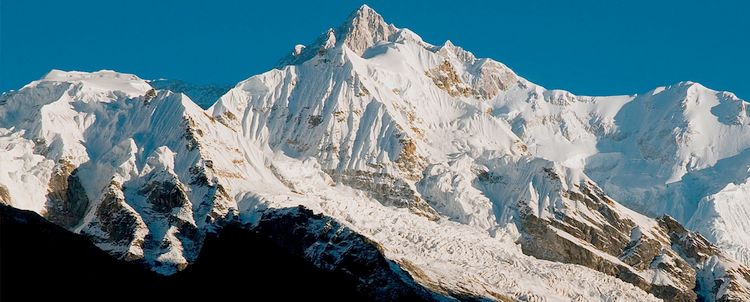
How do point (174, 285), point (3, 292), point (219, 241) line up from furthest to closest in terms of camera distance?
point (219, 241) → point (174, 285) → point (3, 292)

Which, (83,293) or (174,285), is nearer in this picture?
(83,293)

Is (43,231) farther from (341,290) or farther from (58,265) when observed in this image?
(341,290)

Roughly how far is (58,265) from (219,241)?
1012 inches

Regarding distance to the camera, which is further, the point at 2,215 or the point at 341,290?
the point at 341,290

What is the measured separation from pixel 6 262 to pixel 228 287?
24.8m

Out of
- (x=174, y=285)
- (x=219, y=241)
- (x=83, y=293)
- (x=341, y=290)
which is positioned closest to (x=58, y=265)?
(x=83, y=293)

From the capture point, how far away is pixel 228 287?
142 m

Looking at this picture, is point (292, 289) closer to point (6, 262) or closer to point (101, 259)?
point (101, 259)

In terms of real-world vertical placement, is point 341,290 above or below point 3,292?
above

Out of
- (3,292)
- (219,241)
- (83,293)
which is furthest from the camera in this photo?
(219,241)

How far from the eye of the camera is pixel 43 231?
134 metres

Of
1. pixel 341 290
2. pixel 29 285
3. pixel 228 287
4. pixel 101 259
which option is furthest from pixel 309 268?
pixel 29 285

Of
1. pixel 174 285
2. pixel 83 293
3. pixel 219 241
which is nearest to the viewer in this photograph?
pixel 83 293

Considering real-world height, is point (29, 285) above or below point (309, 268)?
below
